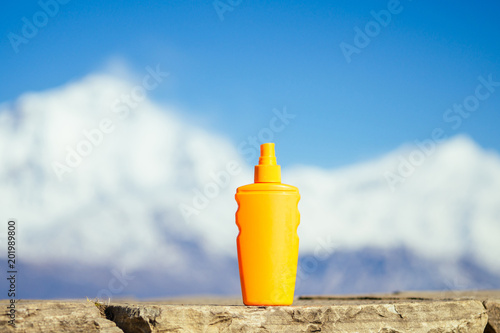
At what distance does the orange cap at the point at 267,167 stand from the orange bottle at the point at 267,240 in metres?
0.03

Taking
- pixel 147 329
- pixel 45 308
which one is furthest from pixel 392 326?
pixel 45 308

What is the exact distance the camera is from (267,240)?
2.22 metres

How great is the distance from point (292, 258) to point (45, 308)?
42.2 inches

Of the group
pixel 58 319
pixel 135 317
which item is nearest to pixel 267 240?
pixel 135 317

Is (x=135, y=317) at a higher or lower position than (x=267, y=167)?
lower

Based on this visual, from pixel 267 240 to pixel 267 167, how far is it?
0.34 m

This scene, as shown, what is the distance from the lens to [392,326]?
236 cm

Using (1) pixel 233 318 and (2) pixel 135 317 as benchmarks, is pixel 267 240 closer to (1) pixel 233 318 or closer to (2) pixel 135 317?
(1) pixel 233 318

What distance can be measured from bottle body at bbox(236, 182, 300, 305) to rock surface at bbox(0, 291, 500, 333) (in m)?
0.09

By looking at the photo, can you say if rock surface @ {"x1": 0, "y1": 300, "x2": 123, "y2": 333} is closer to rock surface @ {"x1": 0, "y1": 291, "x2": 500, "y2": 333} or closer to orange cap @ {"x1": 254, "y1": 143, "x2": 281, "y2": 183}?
rock surface @ {"x1": 0, "y1": 291, "x2": 500, "y2": 333}

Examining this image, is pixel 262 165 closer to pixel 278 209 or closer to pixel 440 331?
pixel 278 209

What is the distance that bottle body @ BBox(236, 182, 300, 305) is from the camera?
2.22 meters

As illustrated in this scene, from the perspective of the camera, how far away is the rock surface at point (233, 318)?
2.01 m

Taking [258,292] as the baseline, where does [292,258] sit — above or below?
above
